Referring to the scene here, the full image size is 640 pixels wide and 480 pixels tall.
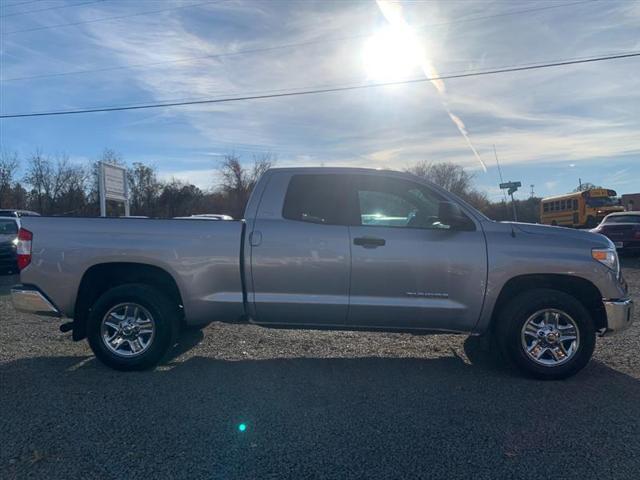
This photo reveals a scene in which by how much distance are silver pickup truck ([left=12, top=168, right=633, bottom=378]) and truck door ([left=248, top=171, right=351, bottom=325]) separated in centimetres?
1

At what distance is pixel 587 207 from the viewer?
31266mm

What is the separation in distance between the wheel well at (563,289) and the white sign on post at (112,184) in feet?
52.3

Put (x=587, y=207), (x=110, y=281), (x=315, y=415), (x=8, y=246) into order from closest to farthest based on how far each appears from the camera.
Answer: (x=315, y=415), (x=110, y=281), (x=8, y=246), (x=587, y=207)

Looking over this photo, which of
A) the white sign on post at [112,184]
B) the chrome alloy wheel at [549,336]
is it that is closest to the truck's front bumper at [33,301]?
the chrome alloy wheel at [549,336]

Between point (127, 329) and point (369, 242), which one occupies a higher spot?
point (369, 242)

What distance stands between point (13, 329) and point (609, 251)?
745 centimetres

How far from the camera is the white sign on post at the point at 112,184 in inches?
730

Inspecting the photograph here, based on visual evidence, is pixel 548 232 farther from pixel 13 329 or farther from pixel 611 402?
pixel 13 329

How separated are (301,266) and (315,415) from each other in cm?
148

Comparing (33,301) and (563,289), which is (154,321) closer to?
(33,301)

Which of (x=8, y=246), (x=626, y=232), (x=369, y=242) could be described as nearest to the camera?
(x=369, y=242)

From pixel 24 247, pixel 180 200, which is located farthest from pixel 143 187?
pixel 24 247

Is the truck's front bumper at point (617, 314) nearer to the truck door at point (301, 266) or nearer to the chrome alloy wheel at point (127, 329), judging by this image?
the truck door at point (301, 266)

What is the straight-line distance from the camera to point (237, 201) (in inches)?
1839
